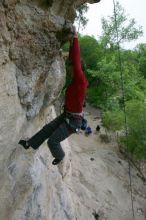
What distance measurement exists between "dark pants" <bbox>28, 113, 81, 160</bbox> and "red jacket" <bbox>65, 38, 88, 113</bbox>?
0.95ft

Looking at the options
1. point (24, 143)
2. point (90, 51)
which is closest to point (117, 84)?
point (90, 51)

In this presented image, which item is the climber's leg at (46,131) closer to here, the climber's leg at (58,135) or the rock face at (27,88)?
the climber's leg at (58,135)

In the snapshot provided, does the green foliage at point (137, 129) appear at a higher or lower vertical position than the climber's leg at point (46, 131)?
lower

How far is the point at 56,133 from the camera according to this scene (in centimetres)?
772

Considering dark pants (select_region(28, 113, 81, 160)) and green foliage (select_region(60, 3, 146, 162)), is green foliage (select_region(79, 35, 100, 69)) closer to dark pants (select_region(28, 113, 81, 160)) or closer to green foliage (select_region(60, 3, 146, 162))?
green foliage (select_region(60, 3, 146, 162))

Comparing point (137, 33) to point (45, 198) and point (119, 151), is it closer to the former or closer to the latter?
point (119, 151)

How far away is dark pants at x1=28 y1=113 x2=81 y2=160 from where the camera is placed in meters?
7.75

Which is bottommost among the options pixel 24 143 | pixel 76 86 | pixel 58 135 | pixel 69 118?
pixel 24 143

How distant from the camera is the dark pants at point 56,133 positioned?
775 centimetres

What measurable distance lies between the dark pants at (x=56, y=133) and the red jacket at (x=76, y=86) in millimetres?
290

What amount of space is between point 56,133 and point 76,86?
1.10 meters

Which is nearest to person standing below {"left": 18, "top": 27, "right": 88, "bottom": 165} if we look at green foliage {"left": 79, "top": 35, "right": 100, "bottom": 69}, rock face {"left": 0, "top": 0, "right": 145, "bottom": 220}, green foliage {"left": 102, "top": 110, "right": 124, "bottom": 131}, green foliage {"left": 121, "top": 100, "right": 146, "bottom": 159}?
rock face {"left": 0, "top": 0, "right": 145, "bottom": 220}

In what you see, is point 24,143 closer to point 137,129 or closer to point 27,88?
point 27,88

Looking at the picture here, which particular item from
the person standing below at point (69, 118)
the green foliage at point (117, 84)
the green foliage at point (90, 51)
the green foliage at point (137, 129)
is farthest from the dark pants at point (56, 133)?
the green foliage at point (90, 51)
